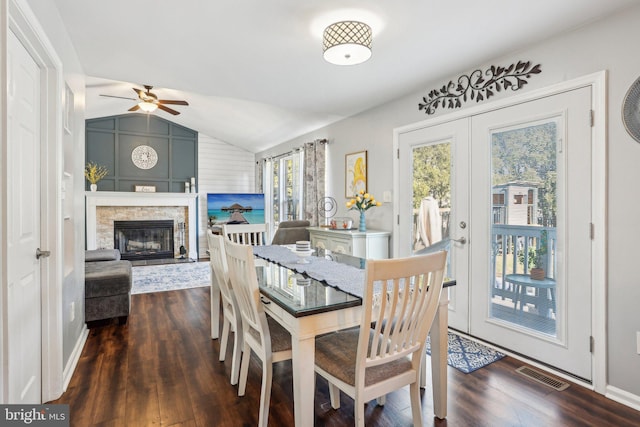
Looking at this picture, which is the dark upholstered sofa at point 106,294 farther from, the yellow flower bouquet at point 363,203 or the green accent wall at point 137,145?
the green accent wall at point 137,145

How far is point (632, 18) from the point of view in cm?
196

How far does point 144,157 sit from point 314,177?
4.29 m

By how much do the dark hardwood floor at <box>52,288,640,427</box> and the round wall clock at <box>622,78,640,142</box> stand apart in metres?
1.63

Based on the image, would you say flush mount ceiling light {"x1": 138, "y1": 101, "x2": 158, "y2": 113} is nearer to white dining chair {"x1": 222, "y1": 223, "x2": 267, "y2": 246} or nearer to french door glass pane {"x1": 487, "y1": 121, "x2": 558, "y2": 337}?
white dining chair {"x1": 222, "y1": 223, "x2": 267, "y2": 246}

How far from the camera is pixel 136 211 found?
279 inches

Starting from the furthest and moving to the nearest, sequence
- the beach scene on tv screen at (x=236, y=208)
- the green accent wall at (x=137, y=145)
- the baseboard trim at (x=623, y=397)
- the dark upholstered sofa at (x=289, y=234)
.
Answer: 1. the beach scene on tv screen at (x=236, y=208)
2. the green accent wall at (x=137, y=145)
3. the dark upholstered sofa at (x=289, y=234)
4. the baseboard trim at (x=623, y=397)

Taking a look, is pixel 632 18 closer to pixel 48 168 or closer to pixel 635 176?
pixel 635 176

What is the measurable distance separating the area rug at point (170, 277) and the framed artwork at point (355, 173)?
2.55m

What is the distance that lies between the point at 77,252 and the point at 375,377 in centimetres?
254

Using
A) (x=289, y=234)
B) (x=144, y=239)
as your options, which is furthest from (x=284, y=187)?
(x=144, y=239)

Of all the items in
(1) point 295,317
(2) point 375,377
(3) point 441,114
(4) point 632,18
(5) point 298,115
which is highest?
(5) point 298,115

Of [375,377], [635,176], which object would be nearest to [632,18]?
[635,176]

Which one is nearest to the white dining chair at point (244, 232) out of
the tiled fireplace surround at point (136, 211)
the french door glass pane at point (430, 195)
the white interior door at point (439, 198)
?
the white interior door at point (439, 198)

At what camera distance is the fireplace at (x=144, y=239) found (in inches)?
276
